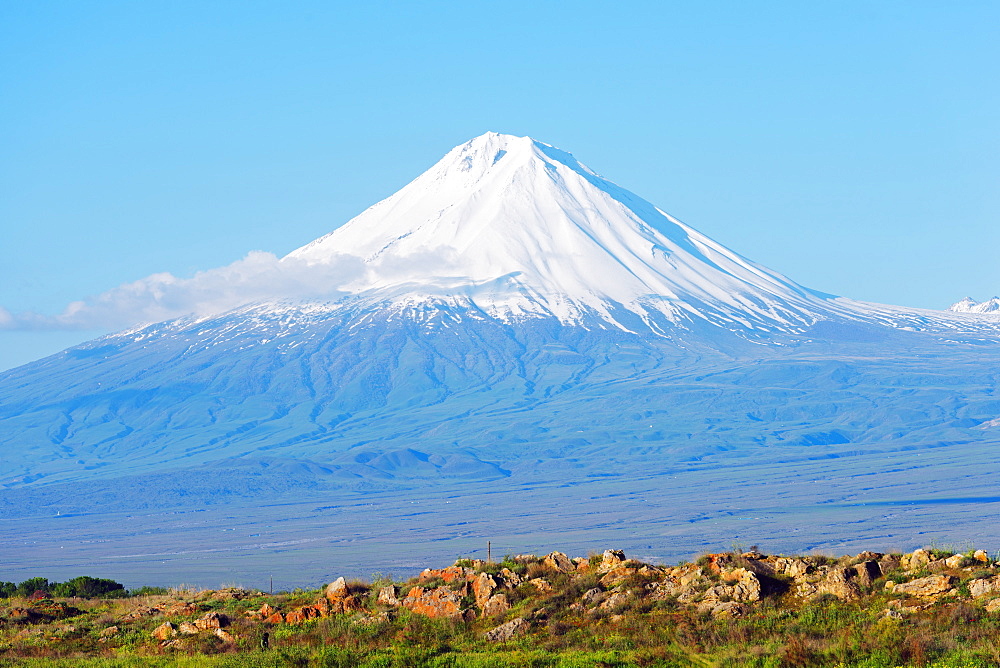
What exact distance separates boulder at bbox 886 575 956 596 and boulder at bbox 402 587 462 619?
242 inches

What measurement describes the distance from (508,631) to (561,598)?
4.75 ft

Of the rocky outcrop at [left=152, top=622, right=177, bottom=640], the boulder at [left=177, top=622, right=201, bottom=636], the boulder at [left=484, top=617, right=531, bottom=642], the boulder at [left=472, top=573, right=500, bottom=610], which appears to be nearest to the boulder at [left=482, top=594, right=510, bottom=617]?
the boulder at [left=472, top=573, right=500, bottom=610]

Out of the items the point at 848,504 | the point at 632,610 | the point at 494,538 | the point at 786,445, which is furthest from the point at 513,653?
the point at 786,445

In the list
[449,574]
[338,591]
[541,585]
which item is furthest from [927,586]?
[338,591]

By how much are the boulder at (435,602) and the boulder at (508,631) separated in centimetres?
108

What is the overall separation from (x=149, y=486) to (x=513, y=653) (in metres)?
146

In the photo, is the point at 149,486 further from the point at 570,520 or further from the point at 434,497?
the point at 570,520

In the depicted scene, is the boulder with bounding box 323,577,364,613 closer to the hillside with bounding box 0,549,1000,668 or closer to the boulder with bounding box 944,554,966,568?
the hillside with bounding box 0,549,1000,668

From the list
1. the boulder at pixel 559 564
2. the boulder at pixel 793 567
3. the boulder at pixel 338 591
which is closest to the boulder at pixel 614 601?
the boulder at pixel 559 564

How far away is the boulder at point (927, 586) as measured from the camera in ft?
56.5

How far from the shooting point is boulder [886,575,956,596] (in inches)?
679

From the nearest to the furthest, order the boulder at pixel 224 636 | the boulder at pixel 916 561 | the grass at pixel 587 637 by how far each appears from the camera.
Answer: the grass at pixel 587 637 → the boulder at pixel 224 636 → the boulder at pixel 916 561

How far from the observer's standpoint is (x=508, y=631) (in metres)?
17.5

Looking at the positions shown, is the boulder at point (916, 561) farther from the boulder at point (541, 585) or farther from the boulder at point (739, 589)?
the boulder at point (541, 585)
